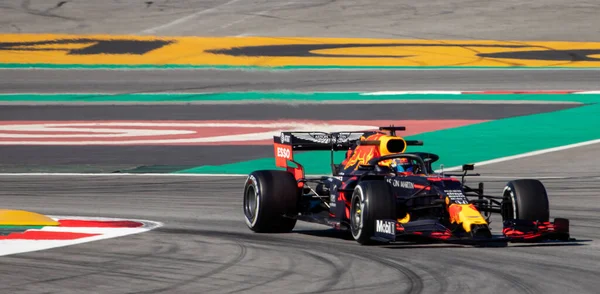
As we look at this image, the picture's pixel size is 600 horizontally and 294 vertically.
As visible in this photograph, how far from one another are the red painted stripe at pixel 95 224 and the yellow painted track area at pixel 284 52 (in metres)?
22.5

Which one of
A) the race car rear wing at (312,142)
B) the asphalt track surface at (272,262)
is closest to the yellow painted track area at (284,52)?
the asphalt track surface at (272,262)

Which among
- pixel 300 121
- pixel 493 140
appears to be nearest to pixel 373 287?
pixel 493 140

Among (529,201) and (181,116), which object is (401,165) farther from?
(181,116)

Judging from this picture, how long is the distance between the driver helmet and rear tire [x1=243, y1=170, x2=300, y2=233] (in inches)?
43.6

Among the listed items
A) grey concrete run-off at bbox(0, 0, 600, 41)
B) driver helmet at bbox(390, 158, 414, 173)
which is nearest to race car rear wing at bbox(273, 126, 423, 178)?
driver helmet at bbox(390, 158, 414, 173)

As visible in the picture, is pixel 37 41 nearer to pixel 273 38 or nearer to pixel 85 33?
pixel 85 33

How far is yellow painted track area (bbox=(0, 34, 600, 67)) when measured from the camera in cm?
3650

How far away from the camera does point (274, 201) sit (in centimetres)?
1241

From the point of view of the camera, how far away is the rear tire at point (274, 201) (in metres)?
12.4

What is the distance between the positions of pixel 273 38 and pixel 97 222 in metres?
28.0

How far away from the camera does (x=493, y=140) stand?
22.4m

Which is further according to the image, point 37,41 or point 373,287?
point 37,41

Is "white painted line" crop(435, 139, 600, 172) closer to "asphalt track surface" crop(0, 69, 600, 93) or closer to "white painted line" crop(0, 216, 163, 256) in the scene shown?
"white painted line" crop(0, 216, 163, 256)

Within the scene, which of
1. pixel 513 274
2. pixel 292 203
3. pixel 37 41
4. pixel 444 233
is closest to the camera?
pixel 513 274
